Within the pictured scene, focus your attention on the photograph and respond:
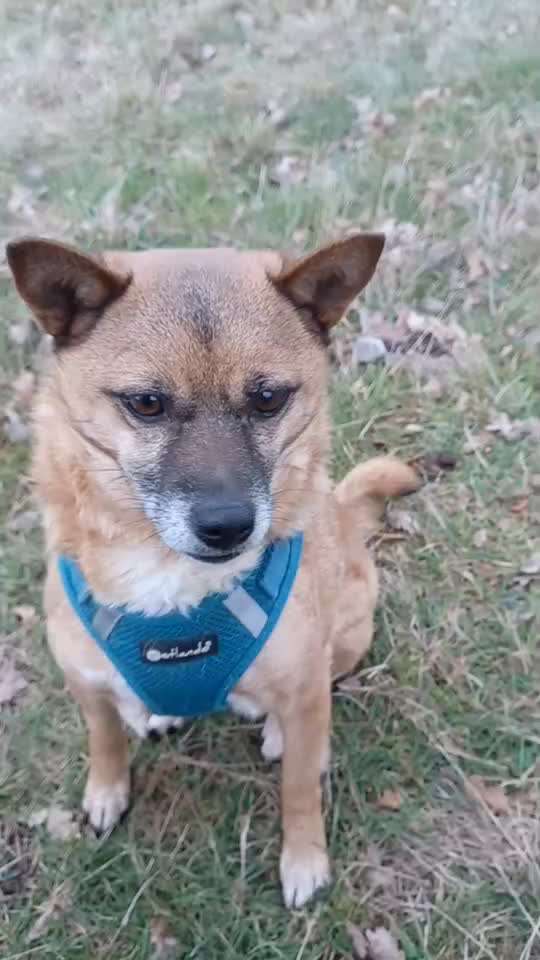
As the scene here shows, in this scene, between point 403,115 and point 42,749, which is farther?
point 403,115

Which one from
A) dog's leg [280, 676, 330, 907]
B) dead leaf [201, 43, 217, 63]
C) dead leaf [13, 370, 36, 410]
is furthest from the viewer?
dead leaf [201, 43, 217, 63]

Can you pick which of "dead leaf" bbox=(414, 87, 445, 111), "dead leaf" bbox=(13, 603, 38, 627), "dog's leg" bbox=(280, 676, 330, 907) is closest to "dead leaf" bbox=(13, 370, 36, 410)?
"dead leaf" bbox=(13, 603, 38, 627)

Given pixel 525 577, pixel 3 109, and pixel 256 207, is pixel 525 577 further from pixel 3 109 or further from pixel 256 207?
pixel 3 109

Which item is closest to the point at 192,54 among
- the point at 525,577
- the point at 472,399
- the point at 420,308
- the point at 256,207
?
the point at 256,207

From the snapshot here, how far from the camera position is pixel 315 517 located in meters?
2.53

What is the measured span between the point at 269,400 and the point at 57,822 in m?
1.61

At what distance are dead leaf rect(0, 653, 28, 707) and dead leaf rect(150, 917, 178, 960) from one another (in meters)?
0.90

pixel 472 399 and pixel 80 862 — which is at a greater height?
pixel 472 399

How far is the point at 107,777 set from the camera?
301 cm

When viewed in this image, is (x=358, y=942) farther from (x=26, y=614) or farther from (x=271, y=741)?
(x=26, y=614)

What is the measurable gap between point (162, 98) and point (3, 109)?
93 centimetres

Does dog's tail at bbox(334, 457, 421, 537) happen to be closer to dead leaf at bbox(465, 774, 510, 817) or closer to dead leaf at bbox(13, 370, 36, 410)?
dead leaf at bbox(465, 774, 510, 817)

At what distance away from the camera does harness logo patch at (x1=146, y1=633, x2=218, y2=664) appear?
2.39 meters

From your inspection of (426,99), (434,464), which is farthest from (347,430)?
(426,99)
